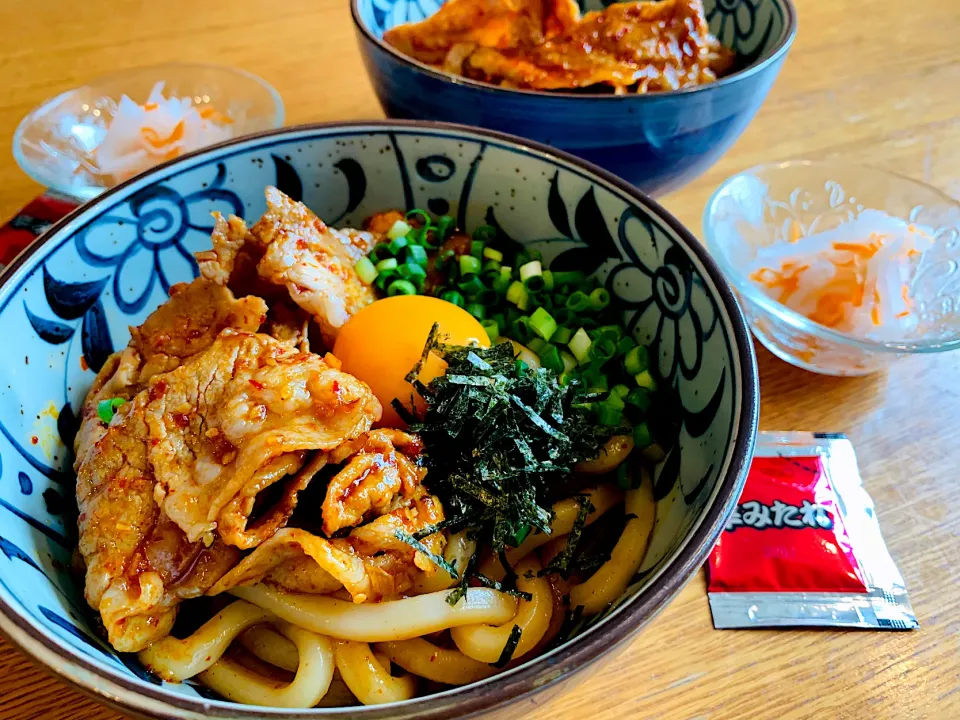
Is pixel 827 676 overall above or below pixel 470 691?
below

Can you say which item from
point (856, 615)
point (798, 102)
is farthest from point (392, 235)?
point (798, 102)

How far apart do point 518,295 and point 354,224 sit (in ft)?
1.63

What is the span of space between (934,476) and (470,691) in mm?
1249

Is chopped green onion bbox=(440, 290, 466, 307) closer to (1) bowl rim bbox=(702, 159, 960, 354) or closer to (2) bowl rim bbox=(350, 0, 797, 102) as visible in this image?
(2) bowl rim bbox=(350, 0, 797, 102)

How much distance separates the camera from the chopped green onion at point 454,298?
1.61m

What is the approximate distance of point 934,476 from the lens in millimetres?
1561

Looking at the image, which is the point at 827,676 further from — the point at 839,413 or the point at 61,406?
the point at 61,406

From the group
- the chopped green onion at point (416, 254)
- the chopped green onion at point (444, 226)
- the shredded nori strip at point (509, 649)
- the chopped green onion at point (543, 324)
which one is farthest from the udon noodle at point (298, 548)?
the chopped green onion at point (444, 226)

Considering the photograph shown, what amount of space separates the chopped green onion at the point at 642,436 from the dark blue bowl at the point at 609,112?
2.43 ft

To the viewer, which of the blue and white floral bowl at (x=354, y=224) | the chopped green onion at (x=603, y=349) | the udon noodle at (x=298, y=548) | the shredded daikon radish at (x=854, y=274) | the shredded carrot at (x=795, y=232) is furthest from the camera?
the shredded carrot at (x=795, y=232)

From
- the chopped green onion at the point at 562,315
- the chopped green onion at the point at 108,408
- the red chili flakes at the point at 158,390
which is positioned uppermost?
the red chili flakes at the point at 158,390

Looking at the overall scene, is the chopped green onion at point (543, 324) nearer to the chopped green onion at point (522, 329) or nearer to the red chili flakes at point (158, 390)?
the chopped green onion at point (522, 329)

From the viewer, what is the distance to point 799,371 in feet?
5.79

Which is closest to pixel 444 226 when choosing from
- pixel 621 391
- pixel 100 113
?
pixel 621 391
